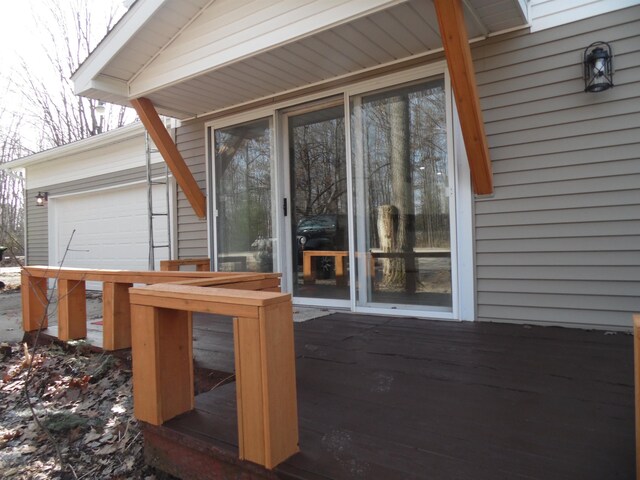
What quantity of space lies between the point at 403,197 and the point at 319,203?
36.0 inches

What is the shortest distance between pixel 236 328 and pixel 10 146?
1387cm

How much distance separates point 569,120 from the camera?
9.77 feet

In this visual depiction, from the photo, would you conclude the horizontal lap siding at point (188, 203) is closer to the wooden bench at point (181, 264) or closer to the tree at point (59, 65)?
the wooden bench at point (181, 264)

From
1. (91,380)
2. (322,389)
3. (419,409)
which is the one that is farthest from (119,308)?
(419,409)

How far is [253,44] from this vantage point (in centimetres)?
333

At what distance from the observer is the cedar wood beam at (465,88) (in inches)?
102

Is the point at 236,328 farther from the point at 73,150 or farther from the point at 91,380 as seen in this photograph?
the point at 73,150

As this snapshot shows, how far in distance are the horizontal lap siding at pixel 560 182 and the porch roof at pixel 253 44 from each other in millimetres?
371

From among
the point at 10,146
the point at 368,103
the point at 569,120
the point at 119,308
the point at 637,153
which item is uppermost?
the point at 10,146

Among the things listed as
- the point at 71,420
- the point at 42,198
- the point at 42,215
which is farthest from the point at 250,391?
the point at 42,215

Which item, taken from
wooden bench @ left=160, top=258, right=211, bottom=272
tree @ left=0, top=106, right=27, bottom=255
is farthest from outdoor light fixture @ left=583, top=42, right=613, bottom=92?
tree @ left=0, top=106, right=27, bottom=255

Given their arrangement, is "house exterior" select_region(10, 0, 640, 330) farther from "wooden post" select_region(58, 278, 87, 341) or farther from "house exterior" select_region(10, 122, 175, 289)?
"wooden post" select_region(58, 278, 87, 341)

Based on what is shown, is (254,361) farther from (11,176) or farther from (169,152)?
(11,176)

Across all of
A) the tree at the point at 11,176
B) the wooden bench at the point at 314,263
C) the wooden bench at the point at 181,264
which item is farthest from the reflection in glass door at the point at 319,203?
the tree at the point at 11,176
